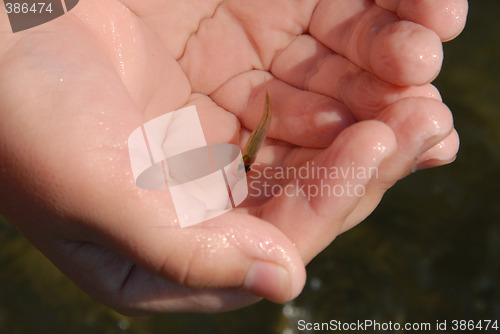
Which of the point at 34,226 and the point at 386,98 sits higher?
the point at 386,98

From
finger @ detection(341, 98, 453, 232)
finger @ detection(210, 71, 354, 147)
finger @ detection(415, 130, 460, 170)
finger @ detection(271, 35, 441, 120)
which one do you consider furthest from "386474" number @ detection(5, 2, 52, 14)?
finger @ detection(415, 130, 460, 170)

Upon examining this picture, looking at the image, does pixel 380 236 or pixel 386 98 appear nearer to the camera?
pixel 386 98

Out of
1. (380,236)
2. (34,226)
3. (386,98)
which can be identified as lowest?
(380,236)

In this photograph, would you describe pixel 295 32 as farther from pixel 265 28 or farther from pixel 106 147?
pixel 106 147

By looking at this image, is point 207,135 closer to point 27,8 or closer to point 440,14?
point 27,8

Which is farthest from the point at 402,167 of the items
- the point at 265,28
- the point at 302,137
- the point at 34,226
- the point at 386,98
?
the point at 34,226

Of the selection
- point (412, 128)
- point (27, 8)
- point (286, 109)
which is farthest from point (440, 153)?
point (27, 8)

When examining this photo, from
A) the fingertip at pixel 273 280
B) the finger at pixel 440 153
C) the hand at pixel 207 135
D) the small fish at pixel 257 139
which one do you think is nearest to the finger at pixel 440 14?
the hand at pixel 207 135
